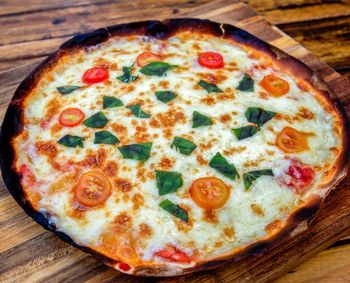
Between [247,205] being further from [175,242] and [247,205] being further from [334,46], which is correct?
[334,46]

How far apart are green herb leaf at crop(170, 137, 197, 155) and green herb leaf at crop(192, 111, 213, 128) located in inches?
5.7

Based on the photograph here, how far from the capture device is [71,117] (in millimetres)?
3129

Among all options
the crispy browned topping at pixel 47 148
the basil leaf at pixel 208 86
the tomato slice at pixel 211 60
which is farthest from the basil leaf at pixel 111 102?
the tomato slice at pixel 211 60

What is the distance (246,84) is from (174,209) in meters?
1.16

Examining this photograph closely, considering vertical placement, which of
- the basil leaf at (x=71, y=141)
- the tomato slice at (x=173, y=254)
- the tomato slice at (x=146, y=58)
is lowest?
the tomato slice at (x=173, y=254)

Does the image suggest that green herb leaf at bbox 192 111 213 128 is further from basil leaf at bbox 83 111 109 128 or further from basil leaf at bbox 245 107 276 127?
basil leaf at bbox 83 111 109 128

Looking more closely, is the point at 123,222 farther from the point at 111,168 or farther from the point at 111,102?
the point at 111,102

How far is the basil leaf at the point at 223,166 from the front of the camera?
9.22 feet

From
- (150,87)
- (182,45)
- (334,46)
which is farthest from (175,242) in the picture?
(334,46)

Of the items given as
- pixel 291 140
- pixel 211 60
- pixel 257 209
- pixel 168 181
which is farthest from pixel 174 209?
pixel 211 60

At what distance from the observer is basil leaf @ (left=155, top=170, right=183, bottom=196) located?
2719 mm

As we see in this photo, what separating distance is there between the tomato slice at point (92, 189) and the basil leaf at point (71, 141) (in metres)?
0.25

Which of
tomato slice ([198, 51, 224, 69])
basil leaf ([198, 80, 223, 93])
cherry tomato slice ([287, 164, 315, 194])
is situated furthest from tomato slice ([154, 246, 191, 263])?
tomato slice ([198, 51, 224, 69])

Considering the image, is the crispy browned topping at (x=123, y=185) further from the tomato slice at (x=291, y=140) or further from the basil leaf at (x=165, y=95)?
the tomato slice at (x=291, y=140)
